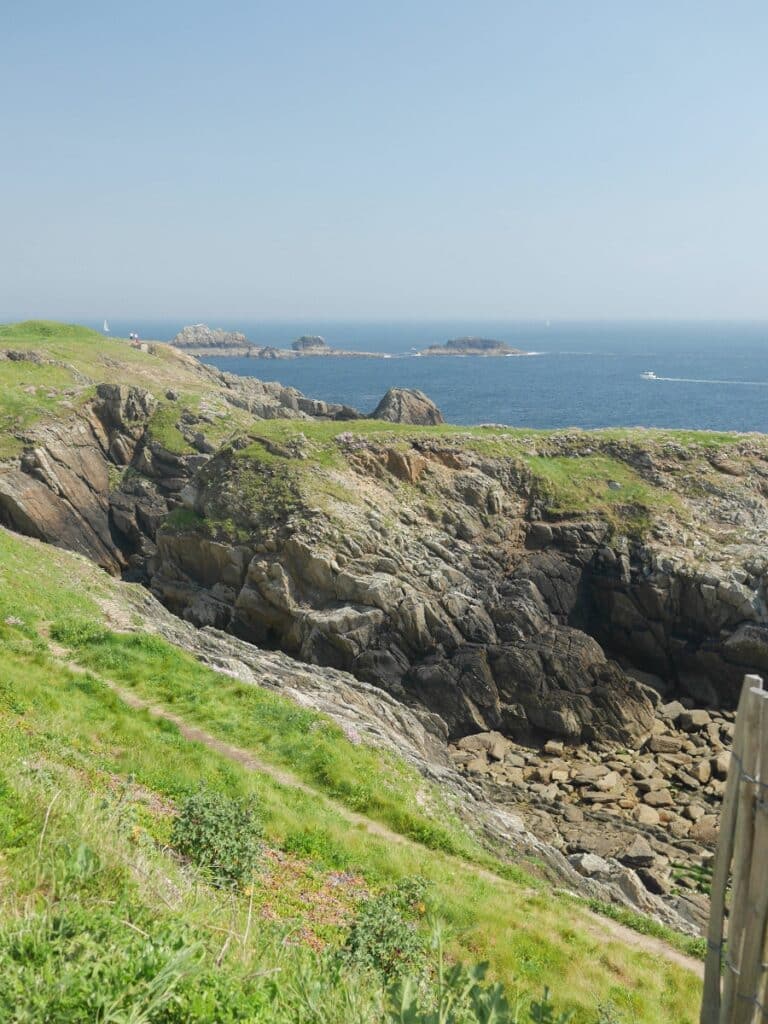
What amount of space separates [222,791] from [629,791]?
20.3 metres

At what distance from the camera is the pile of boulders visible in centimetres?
2544

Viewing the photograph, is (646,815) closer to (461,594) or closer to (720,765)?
(720,765)

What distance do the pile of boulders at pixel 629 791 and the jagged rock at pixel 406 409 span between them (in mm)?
39572

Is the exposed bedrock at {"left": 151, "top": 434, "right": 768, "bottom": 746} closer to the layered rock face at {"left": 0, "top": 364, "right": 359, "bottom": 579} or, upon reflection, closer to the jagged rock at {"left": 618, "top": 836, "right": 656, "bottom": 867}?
the layered rock face at {"left": 0, "top": 364, "right": 359, "bottom": 579}

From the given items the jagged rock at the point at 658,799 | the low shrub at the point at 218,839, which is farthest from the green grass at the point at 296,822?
the jagged rock at the point at 658,799

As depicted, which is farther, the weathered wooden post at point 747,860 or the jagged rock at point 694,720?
the jagged rock at point 694,720

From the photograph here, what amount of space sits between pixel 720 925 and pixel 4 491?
44.4 meters

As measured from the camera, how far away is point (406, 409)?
7006 cm

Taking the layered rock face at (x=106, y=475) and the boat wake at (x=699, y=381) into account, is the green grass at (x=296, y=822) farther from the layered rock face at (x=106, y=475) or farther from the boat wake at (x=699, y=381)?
the boat wake at (x=699, y=381)

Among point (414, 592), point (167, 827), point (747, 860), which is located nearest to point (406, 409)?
point (414, 592)

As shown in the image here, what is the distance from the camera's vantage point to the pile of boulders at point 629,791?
25438 mm

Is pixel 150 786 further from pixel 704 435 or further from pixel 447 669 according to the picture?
pixel 704 435

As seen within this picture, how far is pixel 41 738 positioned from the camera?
15.1 metres

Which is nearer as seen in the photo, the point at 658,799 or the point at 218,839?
the point at 218,839
